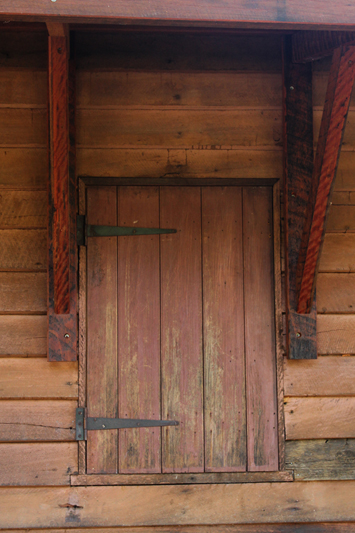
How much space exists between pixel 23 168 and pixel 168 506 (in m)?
1.65

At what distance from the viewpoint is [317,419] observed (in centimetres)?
202

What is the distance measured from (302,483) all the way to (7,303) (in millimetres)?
1568

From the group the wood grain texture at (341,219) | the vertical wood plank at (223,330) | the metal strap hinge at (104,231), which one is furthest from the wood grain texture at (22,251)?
the wood grain texture at (341,219)

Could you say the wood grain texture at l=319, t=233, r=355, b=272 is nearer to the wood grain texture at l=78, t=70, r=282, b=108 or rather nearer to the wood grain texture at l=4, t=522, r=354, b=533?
the wood grain texture at l=78, t=70, r=282, b=108

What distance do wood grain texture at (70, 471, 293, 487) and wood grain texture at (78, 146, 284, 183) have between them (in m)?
1.35

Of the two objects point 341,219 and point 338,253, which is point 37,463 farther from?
point 341,219

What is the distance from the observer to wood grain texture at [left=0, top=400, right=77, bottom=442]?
6.43ft

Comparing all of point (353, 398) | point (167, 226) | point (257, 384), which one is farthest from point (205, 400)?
point (167, 226)

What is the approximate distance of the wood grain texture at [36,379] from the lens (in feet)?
6.48

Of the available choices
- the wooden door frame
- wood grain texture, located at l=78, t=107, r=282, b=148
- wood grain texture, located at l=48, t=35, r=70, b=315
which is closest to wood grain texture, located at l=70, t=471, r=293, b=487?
the wooden door frame

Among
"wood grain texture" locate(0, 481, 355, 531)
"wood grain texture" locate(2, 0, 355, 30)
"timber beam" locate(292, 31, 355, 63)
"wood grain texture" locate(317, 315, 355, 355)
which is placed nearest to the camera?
"wood grain texture" locate(2, 0, 355, 30)

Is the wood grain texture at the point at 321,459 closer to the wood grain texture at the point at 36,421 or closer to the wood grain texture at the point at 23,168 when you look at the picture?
the wood grain texture at the point at 36,421

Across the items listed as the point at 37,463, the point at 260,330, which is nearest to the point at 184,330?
the point at 260,330

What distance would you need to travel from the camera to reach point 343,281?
2076 millimetres
